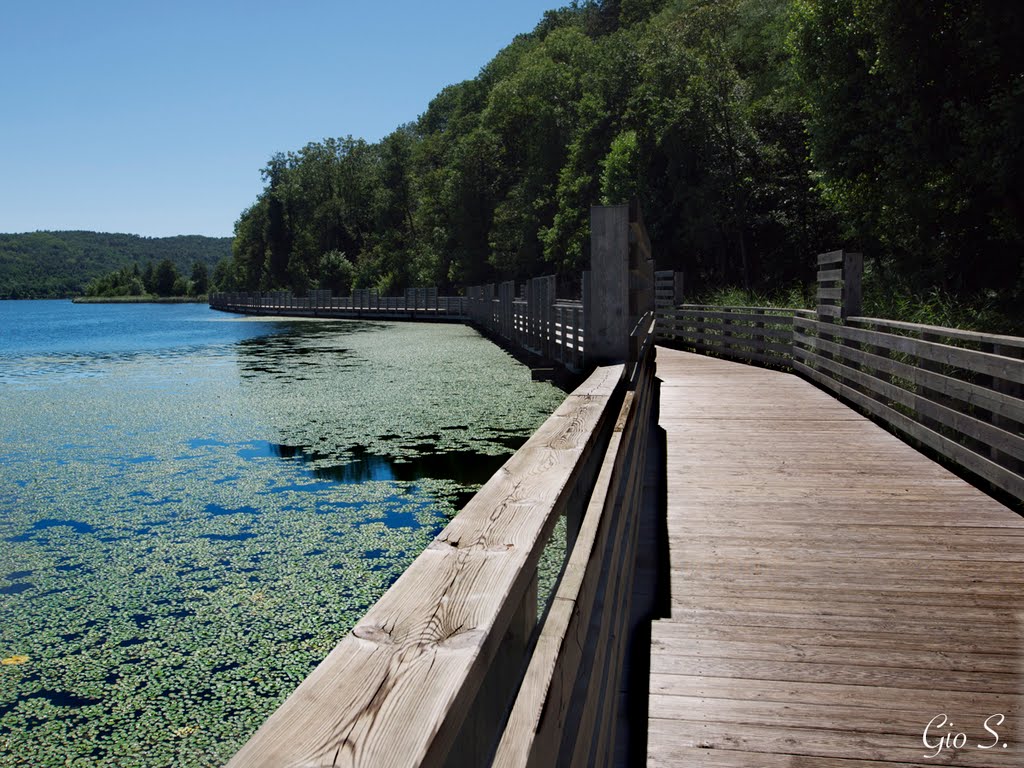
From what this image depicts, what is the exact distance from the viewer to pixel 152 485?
7.54 metres

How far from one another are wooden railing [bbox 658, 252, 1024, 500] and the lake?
142 inches

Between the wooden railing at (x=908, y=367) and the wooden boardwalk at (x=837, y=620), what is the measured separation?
379 millimetres

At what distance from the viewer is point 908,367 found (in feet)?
23.1

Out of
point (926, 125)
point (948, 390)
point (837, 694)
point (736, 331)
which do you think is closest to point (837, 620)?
point (837, 694)

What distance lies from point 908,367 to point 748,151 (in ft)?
71.9

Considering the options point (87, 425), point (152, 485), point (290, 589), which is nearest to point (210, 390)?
point (87, 425)

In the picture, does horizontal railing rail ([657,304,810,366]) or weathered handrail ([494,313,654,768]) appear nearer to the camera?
weathered handrail ([494,313,654,768])

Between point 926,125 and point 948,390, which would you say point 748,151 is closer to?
point 926,125

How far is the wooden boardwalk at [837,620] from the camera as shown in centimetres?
261

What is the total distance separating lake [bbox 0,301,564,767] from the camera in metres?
3.70

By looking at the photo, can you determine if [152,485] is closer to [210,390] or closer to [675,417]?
[675,417]

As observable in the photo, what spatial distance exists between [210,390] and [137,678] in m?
11.4

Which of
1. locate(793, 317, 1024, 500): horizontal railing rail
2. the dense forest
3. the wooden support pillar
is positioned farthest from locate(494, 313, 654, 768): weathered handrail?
the dense forest

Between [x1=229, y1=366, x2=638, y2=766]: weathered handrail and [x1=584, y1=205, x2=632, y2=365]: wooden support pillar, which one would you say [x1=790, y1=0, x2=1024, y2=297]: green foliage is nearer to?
[x1=584, y1=205, x2=632, y2=365]: wooden support pillar
